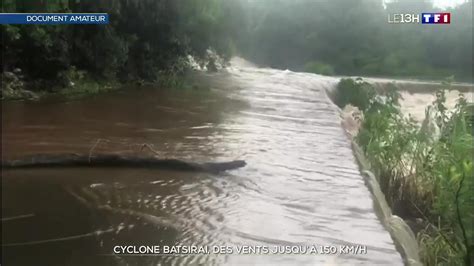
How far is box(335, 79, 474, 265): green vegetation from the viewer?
2025mm

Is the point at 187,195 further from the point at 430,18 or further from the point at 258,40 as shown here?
the point at 258,40

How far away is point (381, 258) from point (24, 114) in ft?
15.1

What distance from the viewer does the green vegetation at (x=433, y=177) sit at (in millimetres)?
2025

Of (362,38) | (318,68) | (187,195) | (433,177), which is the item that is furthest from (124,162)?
(318,68)

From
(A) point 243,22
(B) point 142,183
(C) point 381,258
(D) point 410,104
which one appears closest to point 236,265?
(C) point 381,258

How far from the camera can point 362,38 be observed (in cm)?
631

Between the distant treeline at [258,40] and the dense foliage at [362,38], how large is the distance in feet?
0.04

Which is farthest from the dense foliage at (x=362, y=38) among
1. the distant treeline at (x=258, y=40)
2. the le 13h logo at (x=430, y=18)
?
the le 13h logo at (x=430, y=18)

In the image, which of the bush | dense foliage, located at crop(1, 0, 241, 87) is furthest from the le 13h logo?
the bush

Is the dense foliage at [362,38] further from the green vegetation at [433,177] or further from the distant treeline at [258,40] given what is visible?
the green vegetation at [433,177]

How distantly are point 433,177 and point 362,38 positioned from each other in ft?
12.5

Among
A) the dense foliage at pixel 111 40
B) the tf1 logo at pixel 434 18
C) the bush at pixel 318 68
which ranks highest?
the dense foliage at pixel 111 40

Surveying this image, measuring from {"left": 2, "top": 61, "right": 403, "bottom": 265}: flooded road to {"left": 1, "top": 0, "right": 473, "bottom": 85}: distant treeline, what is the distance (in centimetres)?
120

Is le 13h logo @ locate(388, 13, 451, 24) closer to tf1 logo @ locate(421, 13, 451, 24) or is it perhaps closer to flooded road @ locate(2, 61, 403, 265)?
A: tf1 logo @ locate(421, 13, 451, 24)
